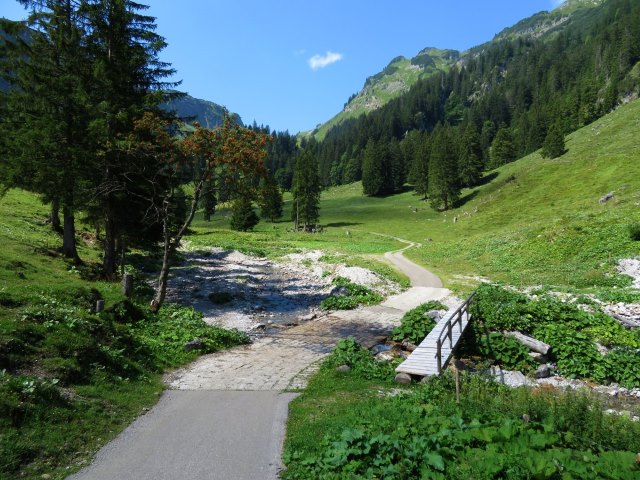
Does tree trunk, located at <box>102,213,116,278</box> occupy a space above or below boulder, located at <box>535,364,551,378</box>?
above

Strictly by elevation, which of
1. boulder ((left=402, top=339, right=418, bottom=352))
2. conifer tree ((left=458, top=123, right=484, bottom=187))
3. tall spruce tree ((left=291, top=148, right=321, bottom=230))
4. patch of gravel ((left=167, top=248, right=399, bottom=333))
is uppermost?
conifer tree ((left=458, top=123, right=484, bottom=187))

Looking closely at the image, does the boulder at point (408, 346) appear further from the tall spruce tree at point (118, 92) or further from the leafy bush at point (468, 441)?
the tall spruce tree at point (118, 92)

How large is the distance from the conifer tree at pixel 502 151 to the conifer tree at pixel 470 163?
20.3 meters

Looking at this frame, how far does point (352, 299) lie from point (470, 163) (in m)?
89.3

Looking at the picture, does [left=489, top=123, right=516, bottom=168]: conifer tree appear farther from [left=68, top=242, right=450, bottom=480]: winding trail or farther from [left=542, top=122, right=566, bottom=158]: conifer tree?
[left=68, top=242, right=450, bottom=480]: winding trail

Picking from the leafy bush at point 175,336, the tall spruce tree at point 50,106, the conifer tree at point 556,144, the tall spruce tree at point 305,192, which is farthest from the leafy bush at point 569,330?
the conifer tree at point 556,144

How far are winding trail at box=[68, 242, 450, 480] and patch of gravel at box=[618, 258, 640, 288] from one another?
1706 cm

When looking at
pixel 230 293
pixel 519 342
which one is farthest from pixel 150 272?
pixel 519 342

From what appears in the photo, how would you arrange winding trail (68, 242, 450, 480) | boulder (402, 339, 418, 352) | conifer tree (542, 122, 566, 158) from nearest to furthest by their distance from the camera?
winding trail (68, 242, 450, 480)
boulder (402, 339, 418, 352)
conifer tree (542, 122, 566, 158)

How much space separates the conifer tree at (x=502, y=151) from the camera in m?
123

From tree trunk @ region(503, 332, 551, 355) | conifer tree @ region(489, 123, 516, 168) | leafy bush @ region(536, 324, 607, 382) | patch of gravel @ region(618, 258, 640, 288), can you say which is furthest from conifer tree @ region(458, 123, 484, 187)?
tree trunk @ region(503, 332, 551, 355)

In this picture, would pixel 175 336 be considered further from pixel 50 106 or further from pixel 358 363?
pixel 50 106

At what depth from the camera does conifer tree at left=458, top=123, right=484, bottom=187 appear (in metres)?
102

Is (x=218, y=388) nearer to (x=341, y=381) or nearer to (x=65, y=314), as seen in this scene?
(x=341, y=381)
